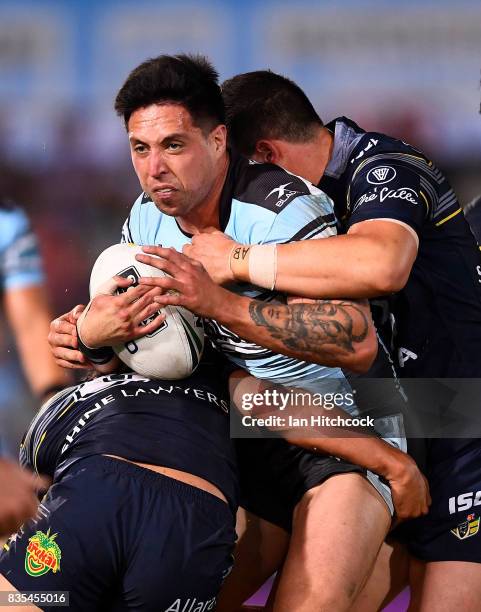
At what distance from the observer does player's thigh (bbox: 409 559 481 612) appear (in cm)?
275

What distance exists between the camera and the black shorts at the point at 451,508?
111 inches

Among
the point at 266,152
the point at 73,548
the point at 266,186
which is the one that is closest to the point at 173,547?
the point at 73,548

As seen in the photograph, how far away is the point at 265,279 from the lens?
243 centimetres

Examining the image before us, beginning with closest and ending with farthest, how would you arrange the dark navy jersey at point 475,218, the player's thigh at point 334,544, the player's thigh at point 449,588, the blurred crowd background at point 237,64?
the player's thigh at point 334,544 → the player's thigh at point 449,588 → the dark navy jersey at point 475,218 → the blurred crowd background at point 237,64

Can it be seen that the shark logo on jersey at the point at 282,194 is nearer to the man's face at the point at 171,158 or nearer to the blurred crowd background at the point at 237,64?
the man's face at the point at 171,158

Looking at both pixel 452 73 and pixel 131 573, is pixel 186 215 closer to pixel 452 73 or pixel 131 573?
pixel 131 573

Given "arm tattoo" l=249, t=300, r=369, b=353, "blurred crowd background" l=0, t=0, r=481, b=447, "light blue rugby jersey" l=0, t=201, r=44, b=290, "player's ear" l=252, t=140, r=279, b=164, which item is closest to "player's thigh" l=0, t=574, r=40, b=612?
"light blue rugby jersey" l=0, t=201, r=44, b=290

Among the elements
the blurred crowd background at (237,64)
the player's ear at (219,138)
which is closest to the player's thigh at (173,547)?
the player's ear at (219,138)

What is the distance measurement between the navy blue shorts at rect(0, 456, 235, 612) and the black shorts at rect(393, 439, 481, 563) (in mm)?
857

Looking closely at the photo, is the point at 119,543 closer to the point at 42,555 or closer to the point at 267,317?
the point at 42,555

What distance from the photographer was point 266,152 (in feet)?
9.68

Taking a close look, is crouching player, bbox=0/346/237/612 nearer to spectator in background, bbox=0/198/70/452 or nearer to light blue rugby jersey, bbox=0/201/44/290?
spectator in background, bbox=0/198/70/452

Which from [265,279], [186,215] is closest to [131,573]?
[265,279]

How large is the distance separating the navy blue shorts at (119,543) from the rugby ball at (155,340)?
30 cm
